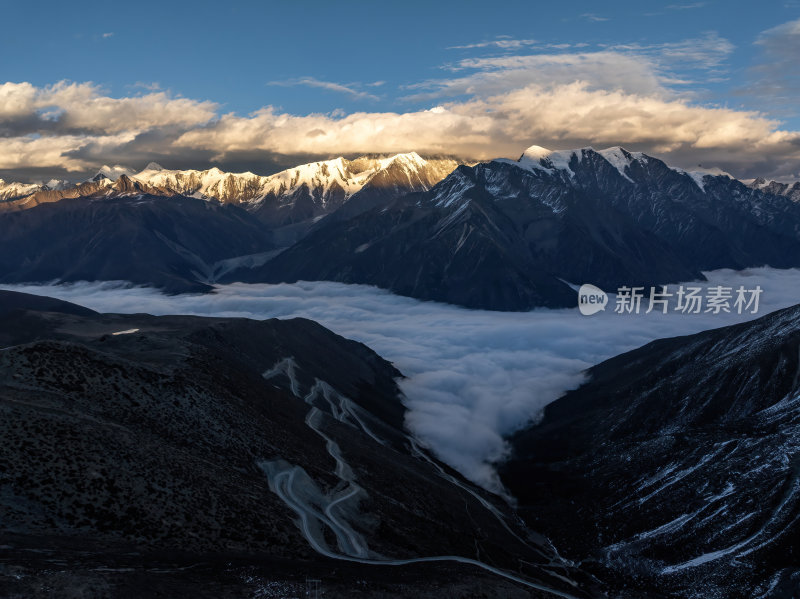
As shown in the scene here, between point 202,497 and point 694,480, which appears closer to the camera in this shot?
point 202,497

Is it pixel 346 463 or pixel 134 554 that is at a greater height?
pixel 134 554

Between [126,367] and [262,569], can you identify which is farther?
[126,367]

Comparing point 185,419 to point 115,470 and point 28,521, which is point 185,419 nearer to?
point 115,470

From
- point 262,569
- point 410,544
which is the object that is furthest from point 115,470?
point 410,544

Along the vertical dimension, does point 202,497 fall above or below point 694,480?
above

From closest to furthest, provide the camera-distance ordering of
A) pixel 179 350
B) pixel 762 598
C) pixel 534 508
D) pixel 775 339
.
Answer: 1. pixel 762 598
2. pixel 179 350
3. pixel 534 508
4. pixel 775 339

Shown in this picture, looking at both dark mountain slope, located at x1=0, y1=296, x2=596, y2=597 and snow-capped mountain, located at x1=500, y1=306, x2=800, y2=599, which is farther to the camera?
snow-capped mountain, located at x1=500, y1=306, x2=800, y2=599

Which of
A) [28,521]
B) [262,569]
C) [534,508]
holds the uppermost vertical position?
[28,521]

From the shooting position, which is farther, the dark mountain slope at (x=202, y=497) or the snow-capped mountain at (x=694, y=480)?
the snow-capped mountain at (x=694, y=480)
